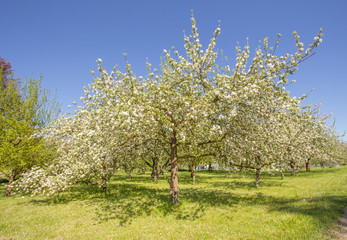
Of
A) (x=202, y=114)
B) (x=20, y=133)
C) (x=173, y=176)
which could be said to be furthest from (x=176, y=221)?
(x=20, y=133)

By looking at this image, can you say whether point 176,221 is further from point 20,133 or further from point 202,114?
point 20,133

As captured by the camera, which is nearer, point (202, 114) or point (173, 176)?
point (202, 114)

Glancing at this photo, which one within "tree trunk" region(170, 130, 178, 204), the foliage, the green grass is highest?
the foliage

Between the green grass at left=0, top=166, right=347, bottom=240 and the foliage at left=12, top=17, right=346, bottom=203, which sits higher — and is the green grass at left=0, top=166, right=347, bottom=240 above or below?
below

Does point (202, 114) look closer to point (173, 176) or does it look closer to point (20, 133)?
point (173, 176)

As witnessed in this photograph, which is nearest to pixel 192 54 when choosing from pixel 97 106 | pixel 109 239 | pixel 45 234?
pixel 97 106

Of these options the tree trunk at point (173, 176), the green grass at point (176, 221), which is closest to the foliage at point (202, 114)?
the tree trunk at point (173, 176)

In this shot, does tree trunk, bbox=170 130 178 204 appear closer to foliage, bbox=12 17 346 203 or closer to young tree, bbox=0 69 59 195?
foliage, bbox=12 17 346 203

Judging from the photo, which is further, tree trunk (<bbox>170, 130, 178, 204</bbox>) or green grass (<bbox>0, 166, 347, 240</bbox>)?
tree trunk (<bbox>170, 130, 178, 204</bbox>)

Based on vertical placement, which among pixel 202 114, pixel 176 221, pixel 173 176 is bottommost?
pixel 176 221

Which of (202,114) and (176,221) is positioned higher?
(202,114)

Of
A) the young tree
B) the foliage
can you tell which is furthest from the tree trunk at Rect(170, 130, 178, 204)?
the young tree

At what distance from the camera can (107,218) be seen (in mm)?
10492

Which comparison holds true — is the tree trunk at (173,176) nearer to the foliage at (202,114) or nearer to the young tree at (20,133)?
the foliage at (202,114)
